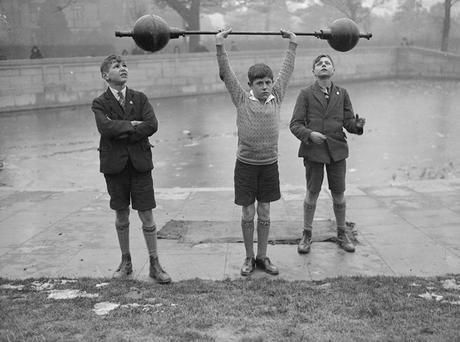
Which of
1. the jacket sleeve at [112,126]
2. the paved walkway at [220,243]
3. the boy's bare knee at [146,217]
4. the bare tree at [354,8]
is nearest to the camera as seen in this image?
the jacket sleeve at [112,126]

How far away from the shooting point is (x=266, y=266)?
4914 millimetres

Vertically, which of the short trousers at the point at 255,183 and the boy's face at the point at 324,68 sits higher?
the boy's face at the point at 324,68

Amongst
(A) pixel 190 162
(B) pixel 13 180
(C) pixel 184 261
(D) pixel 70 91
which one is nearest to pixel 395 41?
(D) pixel 70 91

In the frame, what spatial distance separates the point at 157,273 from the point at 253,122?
154 cm

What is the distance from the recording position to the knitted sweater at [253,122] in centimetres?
472

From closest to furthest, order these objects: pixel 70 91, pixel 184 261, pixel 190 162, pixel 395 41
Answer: pixel 184 261
pixel 190 162
pixel 70 91
pixel 395 41

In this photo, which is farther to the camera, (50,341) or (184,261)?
(184,261)

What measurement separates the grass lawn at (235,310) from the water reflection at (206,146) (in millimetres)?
5282

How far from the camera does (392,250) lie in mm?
5469

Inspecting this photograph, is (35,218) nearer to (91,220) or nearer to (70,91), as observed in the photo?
(91,220)

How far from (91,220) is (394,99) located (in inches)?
774

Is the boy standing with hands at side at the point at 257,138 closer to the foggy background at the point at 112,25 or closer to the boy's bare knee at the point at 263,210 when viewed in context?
the boy's bare knee at the point at 263,210

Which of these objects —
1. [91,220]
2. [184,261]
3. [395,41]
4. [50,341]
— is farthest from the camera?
[395,41]

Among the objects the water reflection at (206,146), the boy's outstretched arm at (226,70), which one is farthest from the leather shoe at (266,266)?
the water reflection at (206,146)
